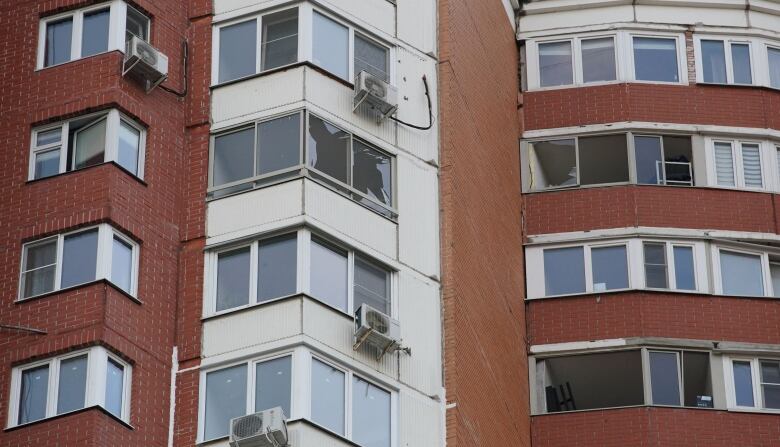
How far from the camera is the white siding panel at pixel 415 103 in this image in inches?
1447

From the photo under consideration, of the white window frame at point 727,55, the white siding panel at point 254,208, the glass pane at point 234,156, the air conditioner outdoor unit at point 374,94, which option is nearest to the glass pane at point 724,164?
the white window frame at point 727,55

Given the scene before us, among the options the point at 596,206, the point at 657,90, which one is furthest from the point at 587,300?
the point at 657,90

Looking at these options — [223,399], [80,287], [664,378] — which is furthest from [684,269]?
[80,287]

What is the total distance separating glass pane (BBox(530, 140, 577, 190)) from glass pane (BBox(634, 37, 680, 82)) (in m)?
2.36

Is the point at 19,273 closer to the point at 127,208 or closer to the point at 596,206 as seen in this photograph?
the point at 127,208

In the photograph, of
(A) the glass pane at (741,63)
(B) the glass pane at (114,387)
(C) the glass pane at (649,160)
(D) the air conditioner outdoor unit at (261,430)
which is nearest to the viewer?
(D) the air conditioner outdoor unit at (261,430)

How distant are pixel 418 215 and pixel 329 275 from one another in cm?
271

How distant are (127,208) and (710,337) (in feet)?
43.3

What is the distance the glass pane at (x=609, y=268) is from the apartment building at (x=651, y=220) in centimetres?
3

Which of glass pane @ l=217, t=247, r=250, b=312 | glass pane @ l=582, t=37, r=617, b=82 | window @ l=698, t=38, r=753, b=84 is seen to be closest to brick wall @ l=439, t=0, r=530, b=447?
glass pane @ l=582, t=37, r=617, b=82

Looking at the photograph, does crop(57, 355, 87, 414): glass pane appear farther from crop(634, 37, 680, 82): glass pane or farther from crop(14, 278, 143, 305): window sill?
crop(634, 37, 680, 82): glass pane

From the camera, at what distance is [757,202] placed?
42469 mm

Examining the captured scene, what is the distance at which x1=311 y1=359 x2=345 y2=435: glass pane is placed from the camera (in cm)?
3234

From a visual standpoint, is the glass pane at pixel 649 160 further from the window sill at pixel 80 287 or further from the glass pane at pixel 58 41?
the window sill at pixel 80 287
